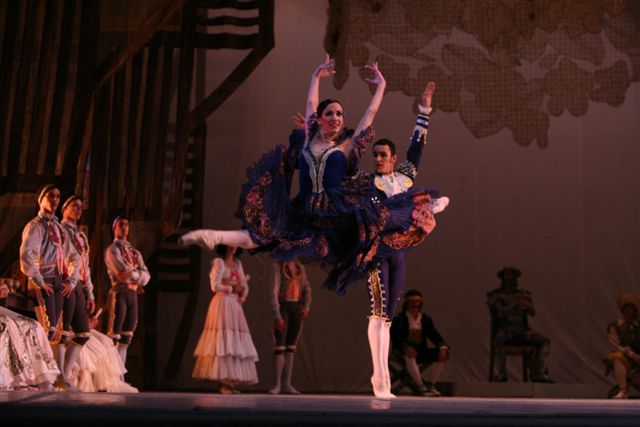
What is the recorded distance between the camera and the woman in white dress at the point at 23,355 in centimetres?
583

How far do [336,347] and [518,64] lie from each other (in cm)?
333

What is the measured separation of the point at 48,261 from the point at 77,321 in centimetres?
48

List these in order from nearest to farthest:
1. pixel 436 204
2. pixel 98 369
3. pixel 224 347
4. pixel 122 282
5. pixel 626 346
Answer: pixel 436 204, pixel 98 369, pixel 122 282, pixel 224 347, pixel 626 346

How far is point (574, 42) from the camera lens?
33.3 feet

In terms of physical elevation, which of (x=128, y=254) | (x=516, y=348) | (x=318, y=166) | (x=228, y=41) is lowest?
(x=516, y=348)

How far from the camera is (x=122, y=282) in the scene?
7.81 m

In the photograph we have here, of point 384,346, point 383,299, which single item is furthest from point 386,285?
point 384,346

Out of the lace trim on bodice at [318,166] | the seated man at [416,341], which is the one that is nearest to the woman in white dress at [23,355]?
the lace trim on bodice at [318,166]

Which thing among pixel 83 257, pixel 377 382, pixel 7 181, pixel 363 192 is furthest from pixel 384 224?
pixel 7 181

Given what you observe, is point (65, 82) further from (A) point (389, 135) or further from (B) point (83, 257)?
(A) point (389, 135)

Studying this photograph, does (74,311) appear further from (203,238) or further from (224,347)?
(203,238)

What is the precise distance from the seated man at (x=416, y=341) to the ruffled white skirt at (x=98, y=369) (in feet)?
8.08

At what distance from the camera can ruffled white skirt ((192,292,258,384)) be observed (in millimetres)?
8391

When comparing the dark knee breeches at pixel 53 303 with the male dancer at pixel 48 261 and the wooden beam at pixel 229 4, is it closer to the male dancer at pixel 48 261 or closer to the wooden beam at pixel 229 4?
the male dancer at pixel 48 261
